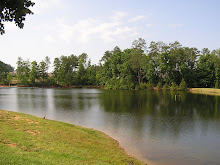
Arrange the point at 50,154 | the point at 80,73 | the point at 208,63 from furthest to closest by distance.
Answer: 1. the point at 80,73
2. the point at 208,63
3. the point at 50,154

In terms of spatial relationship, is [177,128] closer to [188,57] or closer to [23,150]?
[23,150]

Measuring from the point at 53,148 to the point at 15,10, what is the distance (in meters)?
7.13

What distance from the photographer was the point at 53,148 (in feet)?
34.0

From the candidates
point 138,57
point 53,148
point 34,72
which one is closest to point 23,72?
A: point 34,72

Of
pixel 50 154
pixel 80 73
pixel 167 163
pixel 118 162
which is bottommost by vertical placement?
pixel 167 163

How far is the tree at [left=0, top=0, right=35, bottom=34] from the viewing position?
6.18 m

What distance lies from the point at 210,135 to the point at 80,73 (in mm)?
96283

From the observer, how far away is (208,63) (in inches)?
3280

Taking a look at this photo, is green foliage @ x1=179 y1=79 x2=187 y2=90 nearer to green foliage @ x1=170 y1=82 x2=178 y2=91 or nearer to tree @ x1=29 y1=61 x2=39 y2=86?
green foliage @ x1=170 y1=82 x2=178 y2=91

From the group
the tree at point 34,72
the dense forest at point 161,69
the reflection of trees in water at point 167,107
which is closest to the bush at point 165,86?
the dense forest at point 161,69

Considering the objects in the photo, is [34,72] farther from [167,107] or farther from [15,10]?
[15,10]

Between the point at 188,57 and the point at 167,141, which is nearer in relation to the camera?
the point at 167,141

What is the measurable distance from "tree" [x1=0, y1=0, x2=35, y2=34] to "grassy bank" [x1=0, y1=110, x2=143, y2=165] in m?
5.21

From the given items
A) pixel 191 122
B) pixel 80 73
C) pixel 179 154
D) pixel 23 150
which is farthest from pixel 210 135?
pixel 80 73
